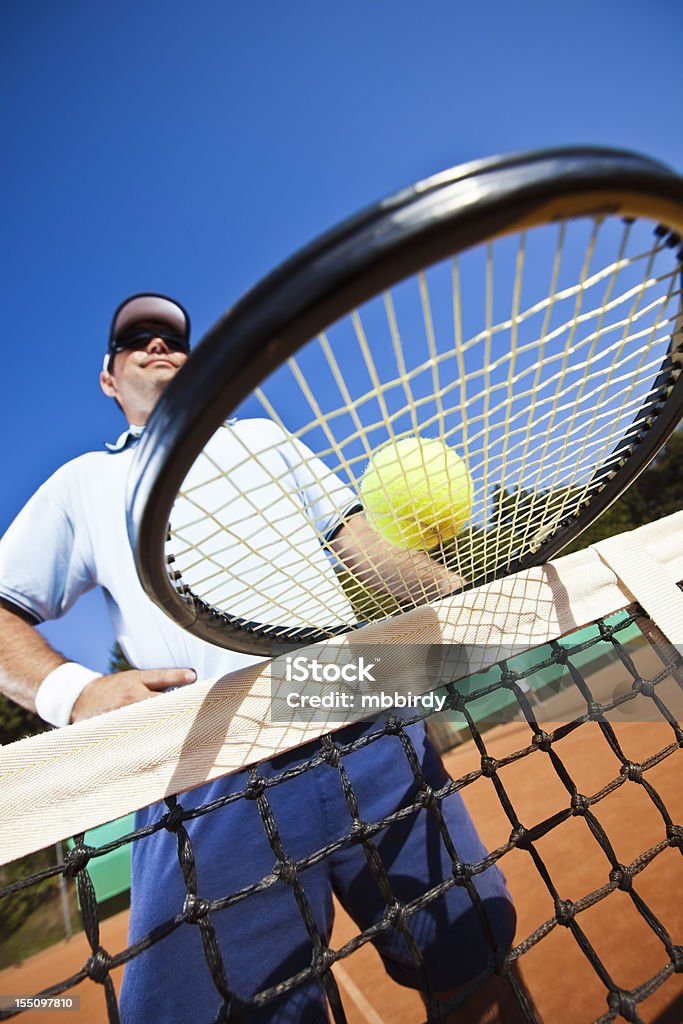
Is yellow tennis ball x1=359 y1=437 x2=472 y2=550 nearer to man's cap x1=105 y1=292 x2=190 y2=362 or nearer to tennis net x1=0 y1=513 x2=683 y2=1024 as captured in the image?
tennis net x1=0 y1=513 x2=683 y2=1024

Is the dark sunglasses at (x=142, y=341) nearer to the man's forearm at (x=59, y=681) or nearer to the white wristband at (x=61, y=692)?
the man's forearm at (x=59, y=681)

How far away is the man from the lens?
892 mm

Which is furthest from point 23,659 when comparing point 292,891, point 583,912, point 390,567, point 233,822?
point 583,912

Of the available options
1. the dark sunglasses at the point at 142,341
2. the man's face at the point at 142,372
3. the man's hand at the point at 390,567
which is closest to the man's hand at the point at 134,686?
the man's hand at the point at 390,567

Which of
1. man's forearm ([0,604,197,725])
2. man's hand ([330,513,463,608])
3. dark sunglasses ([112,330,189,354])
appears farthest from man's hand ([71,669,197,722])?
dark sunglasses ([112,330,189,354])

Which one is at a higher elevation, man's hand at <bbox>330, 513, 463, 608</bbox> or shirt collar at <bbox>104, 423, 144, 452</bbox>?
shirt collar at <bbox>104, 423, 144, 452</bbox>

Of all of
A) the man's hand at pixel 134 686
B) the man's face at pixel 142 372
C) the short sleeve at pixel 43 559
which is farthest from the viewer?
the man's face at pixel 142 372

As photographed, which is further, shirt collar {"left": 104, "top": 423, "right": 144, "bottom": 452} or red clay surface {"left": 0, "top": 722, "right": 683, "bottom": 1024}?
red clay surface {"left": 0, "top": 722, "right": 683, "bottom": 1024}

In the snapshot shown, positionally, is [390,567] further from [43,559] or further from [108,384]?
[108,384]

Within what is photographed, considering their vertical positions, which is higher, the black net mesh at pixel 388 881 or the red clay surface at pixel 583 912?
the black net mesh at pixel 388 881

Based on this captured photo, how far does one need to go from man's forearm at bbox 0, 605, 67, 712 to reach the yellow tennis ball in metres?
0.81

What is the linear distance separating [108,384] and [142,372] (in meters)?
0.19

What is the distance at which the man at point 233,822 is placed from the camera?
2.93 feet

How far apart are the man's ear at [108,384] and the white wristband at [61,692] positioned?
1.03 m
